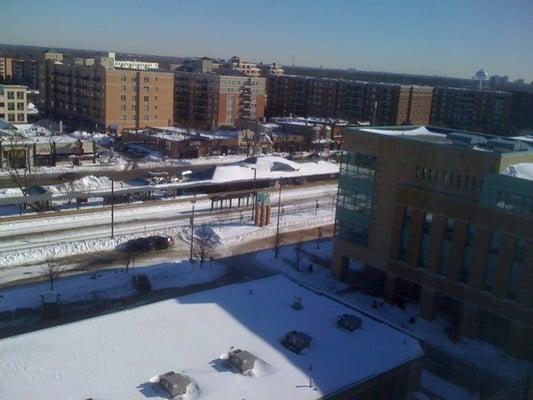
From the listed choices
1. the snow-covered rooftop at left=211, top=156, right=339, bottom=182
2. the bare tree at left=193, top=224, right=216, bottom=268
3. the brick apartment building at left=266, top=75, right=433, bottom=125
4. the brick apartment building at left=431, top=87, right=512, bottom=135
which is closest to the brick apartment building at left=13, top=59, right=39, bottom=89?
the brick apartment building at left=266, top=75, right=433, bottom=125

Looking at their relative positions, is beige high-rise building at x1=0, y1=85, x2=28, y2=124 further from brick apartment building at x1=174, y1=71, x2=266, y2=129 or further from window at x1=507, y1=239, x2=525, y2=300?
window at x1=507, y1=239, x2=525, y2=300

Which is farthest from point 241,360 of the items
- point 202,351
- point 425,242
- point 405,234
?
point 405,234

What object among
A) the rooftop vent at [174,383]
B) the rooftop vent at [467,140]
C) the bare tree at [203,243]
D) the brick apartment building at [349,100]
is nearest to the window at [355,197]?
the rooftop vent at [467,140]

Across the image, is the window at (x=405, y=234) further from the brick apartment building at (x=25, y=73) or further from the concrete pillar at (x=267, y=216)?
the brick apartment building at (x=25, y=73)

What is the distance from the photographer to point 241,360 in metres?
3.97

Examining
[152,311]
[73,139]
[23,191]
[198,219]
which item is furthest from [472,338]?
[73,139]

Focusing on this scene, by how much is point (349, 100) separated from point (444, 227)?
58.7 ft

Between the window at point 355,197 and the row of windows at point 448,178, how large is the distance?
70cm

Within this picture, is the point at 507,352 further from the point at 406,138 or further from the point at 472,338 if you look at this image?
the point at 406,138

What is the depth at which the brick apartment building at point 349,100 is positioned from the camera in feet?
71.8

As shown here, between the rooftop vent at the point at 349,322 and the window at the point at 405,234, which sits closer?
the rooftop vent at the point at 349,322

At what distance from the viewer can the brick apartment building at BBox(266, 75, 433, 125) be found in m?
21.9

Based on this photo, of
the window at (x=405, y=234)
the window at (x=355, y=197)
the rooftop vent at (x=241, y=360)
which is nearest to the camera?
the rooftop vent at (x=241, y=360)

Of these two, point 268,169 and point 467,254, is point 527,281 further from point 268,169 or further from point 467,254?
point 268,169
